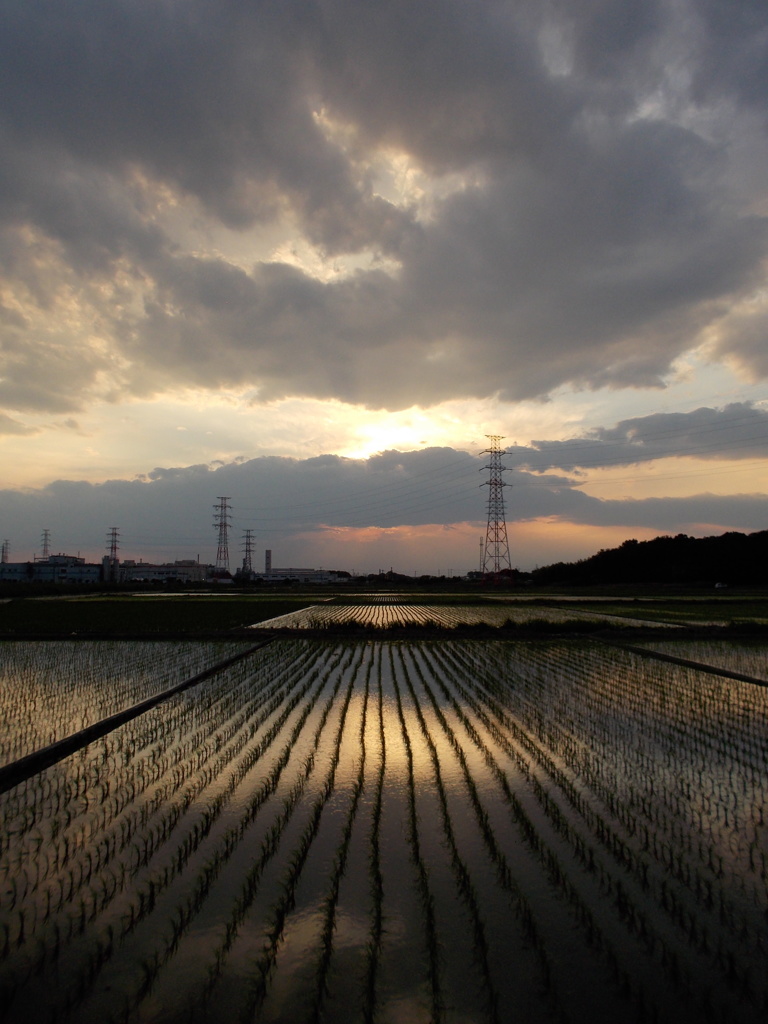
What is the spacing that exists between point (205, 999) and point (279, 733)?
181 inches

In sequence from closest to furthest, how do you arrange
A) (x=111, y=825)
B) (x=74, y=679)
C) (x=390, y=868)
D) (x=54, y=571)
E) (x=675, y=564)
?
(x=390, y=868) < (x=111, y=825) < (x=74, y=679) < (x=675, y=564) < (x=54, y=571)

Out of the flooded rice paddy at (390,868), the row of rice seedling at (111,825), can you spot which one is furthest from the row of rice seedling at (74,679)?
the row of rice seedling at (111,825)

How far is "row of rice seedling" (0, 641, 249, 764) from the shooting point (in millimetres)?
7633

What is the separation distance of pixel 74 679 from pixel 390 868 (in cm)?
922

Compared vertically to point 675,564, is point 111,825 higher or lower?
lower

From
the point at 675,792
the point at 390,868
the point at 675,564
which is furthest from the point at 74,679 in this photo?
the point at 675,564

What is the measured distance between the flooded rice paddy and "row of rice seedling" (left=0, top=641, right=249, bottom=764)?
0.23 meters

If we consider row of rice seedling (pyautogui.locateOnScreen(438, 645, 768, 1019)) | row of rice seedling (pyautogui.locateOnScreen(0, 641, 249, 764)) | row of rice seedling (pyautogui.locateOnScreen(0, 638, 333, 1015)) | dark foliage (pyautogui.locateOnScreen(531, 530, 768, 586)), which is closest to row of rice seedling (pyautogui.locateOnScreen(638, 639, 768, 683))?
row of rice seedling (pyautogui.locateOnScreen(438, 645, 768, 1019))

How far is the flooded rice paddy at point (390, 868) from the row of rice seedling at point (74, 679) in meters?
0.23

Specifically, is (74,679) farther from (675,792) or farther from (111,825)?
(675,792)

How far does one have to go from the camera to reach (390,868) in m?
3.91

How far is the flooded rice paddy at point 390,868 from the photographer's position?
9.19ft

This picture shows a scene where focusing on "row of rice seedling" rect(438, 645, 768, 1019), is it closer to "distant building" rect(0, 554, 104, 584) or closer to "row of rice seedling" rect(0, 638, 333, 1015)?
"row of rice seedling" rect(0, 638, 333, 1015)

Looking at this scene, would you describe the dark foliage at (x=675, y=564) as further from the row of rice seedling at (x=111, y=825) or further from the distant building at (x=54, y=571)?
the distant building at (x=54, y=571)
